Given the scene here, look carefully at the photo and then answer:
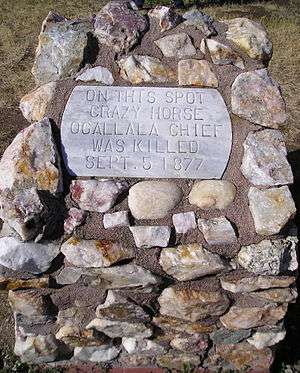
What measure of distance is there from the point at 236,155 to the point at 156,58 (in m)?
0.78

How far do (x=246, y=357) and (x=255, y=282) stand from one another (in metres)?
→ 0.64

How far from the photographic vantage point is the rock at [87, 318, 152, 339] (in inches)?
110

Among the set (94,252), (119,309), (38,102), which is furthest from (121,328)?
(38,102)

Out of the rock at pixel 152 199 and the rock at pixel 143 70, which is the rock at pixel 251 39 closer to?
the rock at pixel 143 70

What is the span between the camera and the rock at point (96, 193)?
263 centimetres

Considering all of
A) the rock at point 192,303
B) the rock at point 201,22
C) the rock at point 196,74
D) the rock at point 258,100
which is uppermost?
the rock at point 201,22

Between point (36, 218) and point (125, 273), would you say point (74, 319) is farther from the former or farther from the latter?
point (36, 218)

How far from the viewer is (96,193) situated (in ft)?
8.68

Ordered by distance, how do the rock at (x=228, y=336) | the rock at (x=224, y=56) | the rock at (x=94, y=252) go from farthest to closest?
the rock at (x=224, y=56) → the rock at (x=228, y=336) → the rock at (x=94, y=252)

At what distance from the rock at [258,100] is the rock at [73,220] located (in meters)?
1.02

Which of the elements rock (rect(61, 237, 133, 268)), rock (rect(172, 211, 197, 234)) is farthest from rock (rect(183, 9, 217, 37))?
rock (rect(61, 237, 133, 268))

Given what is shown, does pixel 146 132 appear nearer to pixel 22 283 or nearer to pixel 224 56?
pixel 224 56

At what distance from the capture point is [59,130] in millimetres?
2832

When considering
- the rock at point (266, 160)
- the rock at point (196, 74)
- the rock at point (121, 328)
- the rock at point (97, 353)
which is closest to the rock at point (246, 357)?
the rock at point (121, 328)
